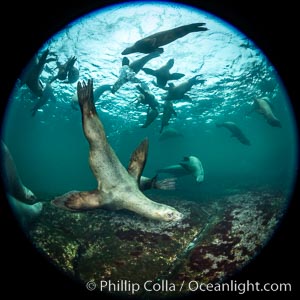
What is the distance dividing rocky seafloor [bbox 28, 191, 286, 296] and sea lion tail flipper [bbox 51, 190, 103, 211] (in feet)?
1.91

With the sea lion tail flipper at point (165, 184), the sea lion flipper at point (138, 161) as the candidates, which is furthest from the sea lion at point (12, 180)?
the sea lion tail flipper at point (165, 184)

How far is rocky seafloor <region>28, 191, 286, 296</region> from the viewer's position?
339 cm

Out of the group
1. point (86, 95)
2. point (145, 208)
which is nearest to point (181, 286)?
point (145, 208)

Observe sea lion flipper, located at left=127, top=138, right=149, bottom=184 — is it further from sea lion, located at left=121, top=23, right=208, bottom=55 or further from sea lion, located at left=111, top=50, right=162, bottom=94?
sea lion, located at left=111, top=50, right=162, bottom=94

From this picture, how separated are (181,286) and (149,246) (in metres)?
1.07

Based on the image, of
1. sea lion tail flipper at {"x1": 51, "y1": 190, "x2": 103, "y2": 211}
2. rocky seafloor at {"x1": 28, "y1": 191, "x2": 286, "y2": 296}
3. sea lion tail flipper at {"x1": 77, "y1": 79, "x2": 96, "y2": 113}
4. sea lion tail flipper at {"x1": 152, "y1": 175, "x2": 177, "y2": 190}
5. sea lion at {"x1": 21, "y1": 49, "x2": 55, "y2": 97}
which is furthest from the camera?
sea lion at {"x1": 21, "y1": 49, "x2": 55, "y2": 97}

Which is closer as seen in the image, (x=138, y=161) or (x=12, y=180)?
(x=138, y=161)

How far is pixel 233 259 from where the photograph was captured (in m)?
3.61

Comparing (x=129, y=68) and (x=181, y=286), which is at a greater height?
(x=129, y=68)

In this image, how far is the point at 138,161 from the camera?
484cm

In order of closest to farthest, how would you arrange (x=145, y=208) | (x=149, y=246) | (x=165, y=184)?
1. (x=149, y=246)
2. (x=145, y=208)
3. (x=165, y=184)

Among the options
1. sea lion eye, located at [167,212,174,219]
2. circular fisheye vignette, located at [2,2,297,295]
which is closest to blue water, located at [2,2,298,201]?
circular fisheye vignette, located at [2,2,297,295]

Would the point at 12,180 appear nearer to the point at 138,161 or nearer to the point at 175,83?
the point at 138,161

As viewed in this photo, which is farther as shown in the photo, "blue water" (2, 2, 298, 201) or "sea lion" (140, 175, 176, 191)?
"blue water" (2, 2, 298, 201)
